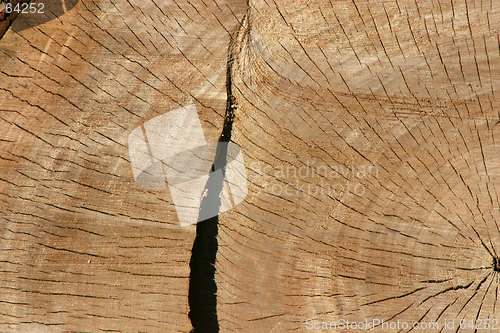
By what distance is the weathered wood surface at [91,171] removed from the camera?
1.52 metres

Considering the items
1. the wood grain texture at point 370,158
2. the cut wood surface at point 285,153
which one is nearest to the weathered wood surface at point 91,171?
the cut wood surface at point 285,153

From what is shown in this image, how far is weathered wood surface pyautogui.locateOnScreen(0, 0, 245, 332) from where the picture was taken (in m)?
1.52

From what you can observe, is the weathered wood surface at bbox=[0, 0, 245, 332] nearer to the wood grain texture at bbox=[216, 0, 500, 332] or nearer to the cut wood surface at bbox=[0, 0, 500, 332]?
the cut wood surface at bbox=[0, 0, 500, 332]

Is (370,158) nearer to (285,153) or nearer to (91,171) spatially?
(285,153)

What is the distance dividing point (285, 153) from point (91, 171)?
2.95ft

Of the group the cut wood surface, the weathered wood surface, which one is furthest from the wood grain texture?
the weathered wood surface

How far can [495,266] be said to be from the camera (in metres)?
1.55

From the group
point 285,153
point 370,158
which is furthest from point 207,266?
point 370,158

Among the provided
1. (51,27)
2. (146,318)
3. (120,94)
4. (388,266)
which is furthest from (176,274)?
(51,27)

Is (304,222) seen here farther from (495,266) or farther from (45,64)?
(45,64)

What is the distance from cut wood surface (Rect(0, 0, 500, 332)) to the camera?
1539 millimetres

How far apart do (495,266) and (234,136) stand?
1357 mm

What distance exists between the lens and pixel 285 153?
158cm

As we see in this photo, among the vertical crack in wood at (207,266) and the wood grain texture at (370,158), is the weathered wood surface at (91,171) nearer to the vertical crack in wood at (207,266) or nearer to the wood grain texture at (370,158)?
the vertical crack in wood at (207,266)
